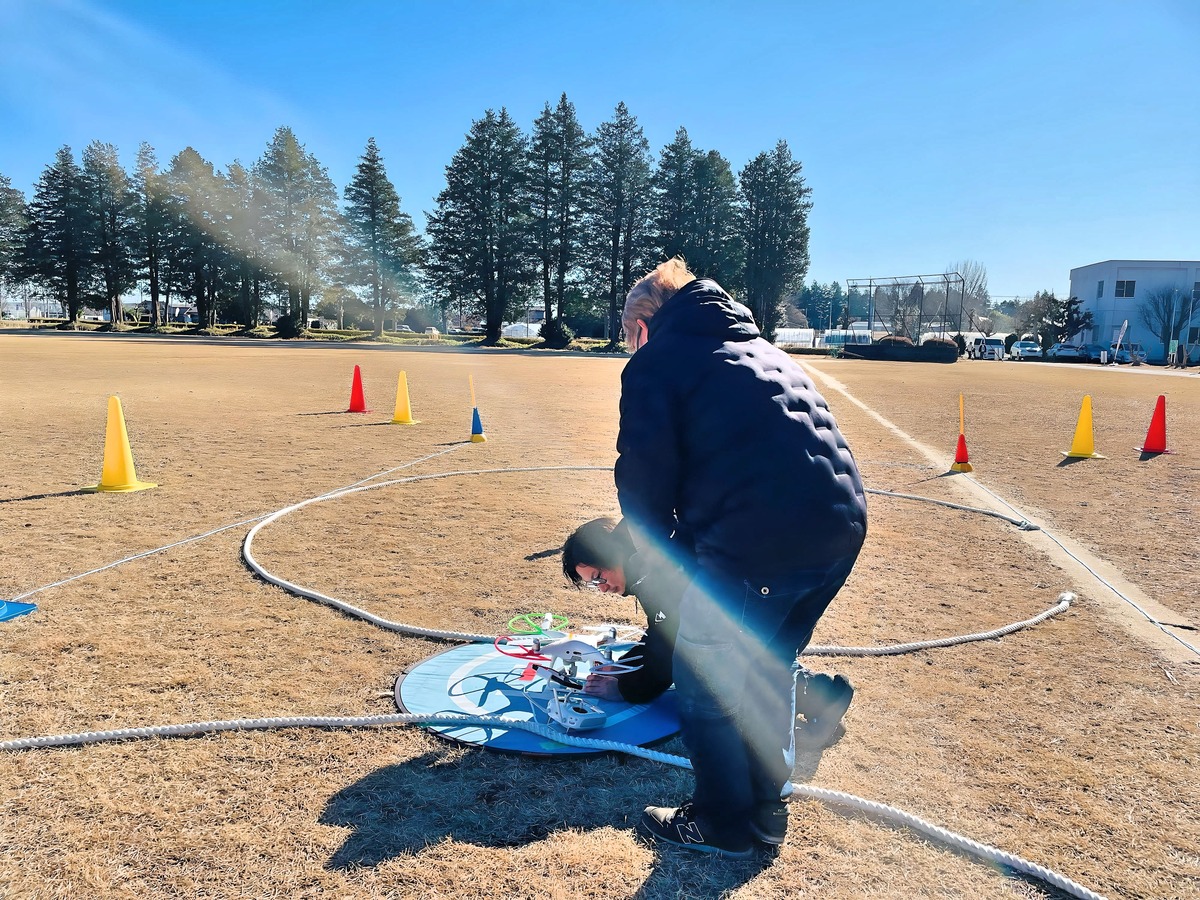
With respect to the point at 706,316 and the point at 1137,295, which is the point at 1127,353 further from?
the point at 706,316

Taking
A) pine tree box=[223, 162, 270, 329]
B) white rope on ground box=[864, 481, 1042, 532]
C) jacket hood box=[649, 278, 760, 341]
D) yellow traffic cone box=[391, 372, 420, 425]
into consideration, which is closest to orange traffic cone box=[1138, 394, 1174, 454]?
white rope on ground box=[864, 481, 1042, 532]

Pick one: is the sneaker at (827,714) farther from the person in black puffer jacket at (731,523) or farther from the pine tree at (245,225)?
the pine tree at (245,225)

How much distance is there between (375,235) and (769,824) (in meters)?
66.0

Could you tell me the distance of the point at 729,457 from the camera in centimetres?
245

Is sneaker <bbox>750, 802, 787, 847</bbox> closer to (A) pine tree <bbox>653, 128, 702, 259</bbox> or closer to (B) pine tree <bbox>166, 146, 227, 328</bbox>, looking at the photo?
(A) pine tree <bbox>653, 128, 702, 259</bbox>

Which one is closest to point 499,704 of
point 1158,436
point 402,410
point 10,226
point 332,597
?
point 332,597

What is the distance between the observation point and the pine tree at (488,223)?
5909 cm

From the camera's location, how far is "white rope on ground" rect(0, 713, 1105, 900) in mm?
2574

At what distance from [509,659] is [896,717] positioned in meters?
1.86

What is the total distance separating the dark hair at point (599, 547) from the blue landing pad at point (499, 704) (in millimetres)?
688

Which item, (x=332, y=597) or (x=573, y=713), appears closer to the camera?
(x=573, y=713)

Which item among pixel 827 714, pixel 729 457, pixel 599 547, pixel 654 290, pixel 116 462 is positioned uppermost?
pixel 654 290

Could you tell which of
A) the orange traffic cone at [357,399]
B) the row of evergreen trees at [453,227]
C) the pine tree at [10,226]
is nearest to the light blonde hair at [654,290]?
the orange traffic cone at [357,399]

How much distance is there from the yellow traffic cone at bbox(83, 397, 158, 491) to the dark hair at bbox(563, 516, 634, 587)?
21.0 ft
